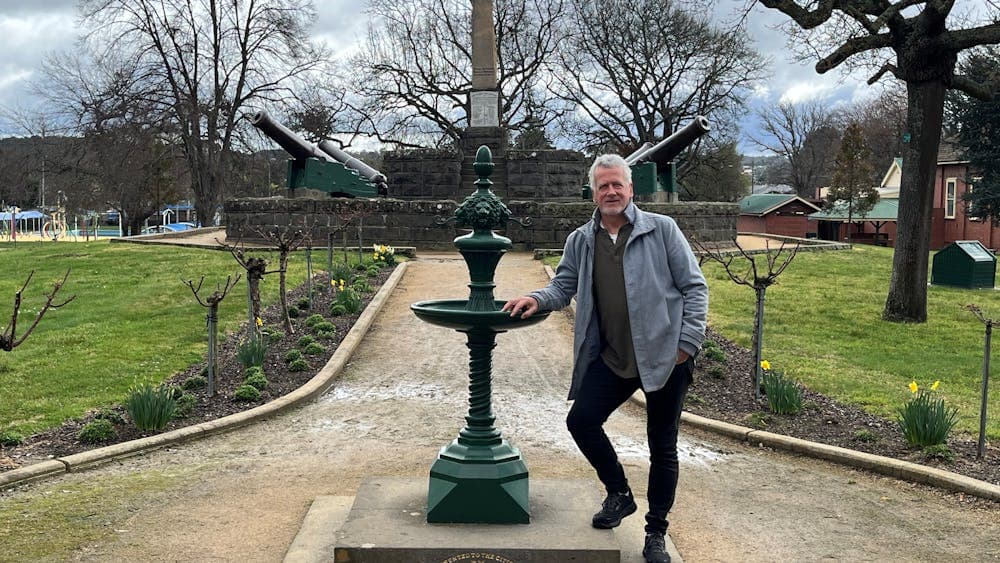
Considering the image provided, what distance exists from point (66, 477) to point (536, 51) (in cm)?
3584

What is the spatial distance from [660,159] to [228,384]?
15215mm

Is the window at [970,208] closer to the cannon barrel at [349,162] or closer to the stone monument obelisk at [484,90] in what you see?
the stone monument obelisk at [484,90]

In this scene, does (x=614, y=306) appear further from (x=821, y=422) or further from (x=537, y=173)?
(x=537, y=173)

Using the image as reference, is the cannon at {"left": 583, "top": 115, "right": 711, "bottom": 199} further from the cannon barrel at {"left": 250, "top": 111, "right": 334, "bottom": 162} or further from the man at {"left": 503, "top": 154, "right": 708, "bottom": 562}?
the man at {"left": 503, "top": 154, "right": 708, "bottom": 562}

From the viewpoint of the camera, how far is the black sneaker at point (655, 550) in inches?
158

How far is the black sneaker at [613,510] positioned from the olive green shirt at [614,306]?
719 mm

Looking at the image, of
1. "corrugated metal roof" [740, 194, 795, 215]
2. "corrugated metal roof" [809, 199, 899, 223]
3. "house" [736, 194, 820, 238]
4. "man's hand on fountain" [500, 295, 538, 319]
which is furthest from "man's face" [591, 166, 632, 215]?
"corrugated metal roof" [740, 194, 795, 215]

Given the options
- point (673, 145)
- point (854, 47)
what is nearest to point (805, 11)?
point (854, 47)

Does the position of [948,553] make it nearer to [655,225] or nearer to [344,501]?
[655,225]

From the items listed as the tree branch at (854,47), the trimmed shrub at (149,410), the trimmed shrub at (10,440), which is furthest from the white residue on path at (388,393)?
the tree branch at (854,47)

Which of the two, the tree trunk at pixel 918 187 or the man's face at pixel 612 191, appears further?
the tree trunk at pixel 918 187

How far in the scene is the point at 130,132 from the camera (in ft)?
104

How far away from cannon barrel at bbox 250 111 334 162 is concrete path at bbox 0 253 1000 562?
12.2 m

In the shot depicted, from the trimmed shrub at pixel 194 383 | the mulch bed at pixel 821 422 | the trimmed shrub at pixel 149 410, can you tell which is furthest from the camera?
the trimmed shrub at pixel 194 383
